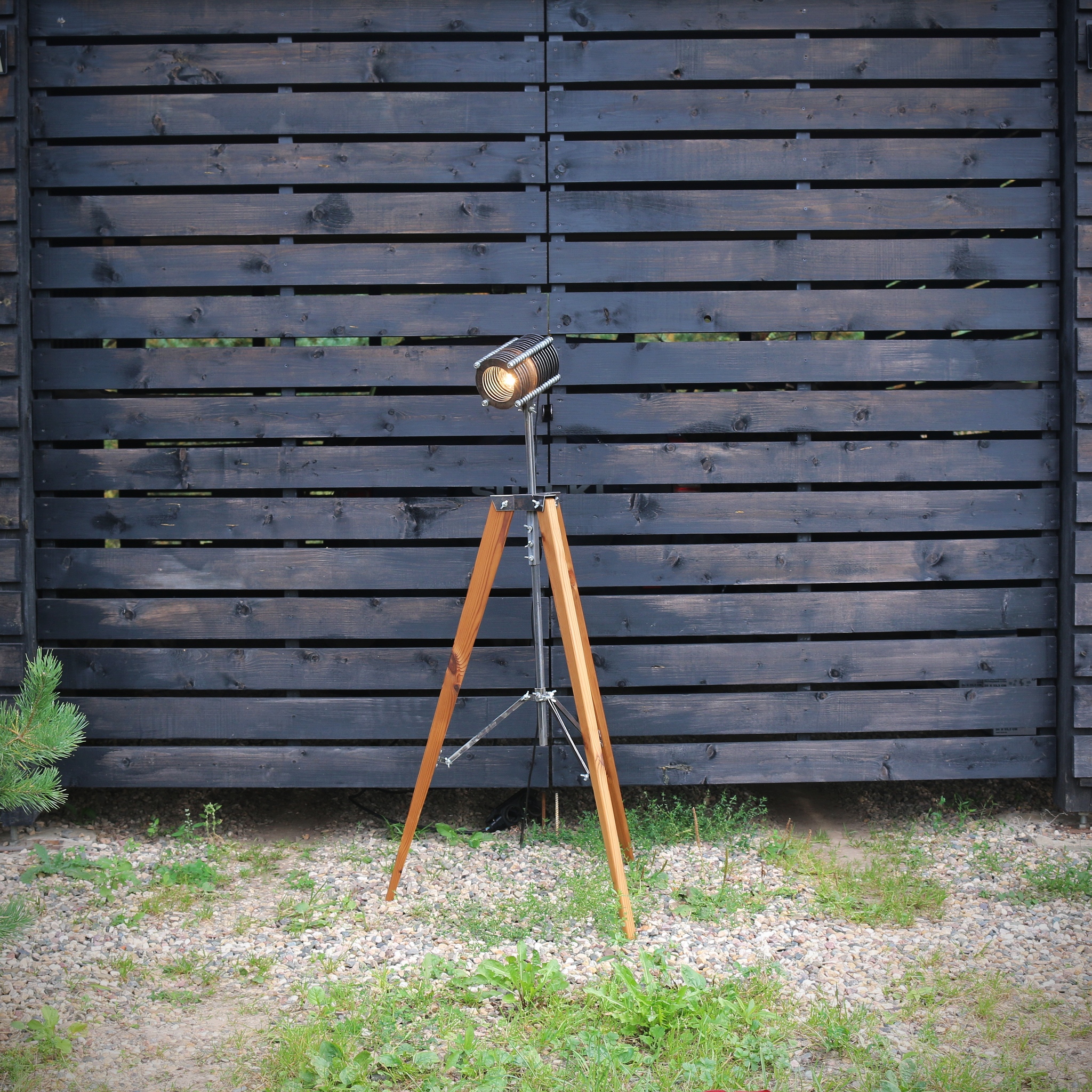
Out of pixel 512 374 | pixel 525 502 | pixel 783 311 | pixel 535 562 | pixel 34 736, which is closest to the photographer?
pixel 34 736

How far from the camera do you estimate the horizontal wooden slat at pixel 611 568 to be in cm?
345

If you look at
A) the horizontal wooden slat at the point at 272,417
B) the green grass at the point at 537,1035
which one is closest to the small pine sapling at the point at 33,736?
the green grass at the point at 537,1035

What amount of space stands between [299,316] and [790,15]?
2.38 meters

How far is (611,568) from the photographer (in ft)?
11.3

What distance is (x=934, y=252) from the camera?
344cm

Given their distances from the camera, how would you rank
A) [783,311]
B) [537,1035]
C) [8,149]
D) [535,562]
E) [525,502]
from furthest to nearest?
[783,311] → [8,149] → [535,562] → [525,502] → [537,1035]

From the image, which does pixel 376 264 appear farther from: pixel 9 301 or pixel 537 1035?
pixel 537 1035

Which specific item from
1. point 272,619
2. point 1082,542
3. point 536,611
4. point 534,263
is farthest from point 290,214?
point 1082,542

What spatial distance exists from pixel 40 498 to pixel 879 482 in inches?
140

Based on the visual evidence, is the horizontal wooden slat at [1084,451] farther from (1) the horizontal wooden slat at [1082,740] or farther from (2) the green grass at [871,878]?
(2) the green grass at [871,878]

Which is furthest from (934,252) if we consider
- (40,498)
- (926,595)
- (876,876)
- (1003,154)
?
(40,498)

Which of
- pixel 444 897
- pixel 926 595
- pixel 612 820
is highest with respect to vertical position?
pixel 926 595

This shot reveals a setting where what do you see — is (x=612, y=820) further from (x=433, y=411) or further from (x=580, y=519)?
(x=433, y=411)

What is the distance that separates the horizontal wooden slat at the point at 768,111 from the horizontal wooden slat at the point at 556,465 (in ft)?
4.27
